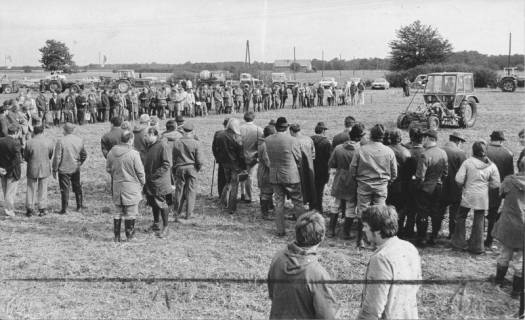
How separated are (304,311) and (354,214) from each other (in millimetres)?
4367

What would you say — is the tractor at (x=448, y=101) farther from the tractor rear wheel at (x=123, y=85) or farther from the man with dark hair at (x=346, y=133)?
the tractor rear wheel at (x=123, y=85)

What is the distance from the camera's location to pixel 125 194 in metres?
7.51

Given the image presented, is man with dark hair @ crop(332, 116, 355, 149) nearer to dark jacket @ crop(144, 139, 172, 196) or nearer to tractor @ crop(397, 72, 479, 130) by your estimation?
dark jacket @ crop(144, 139, 172, 196)

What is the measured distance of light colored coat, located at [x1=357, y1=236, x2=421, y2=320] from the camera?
3365 mm

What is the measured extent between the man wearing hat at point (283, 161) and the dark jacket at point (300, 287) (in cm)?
415

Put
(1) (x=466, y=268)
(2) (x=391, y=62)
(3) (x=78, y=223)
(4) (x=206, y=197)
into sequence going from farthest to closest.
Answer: (2) (x=391, y=62), (4) (x=206, y=197), (3) (x=78, y=223), (1) (x=466, y=268)

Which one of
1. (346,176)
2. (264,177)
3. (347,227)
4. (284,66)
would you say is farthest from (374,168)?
(284,66)

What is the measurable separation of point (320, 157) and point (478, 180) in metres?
2.51

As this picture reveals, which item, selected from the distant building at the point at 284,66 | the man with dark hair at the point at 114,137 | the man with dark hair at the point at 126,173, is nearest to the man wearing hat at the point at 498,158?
the man with dark hair at the point at 126,173

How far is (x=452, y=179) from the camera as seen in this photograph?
24.4 ft

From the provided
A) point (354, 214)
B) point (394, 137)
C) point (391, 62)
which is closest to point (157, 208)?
point (354, 214)

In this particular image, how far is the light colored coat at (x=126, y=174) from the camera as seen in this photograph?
7.48 metres

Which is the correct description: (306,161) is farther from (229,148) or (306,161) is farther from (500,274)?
(500,274)

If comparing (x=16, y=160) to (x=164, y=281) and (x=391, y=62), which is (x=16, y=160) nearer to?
(x=164, y=281)
